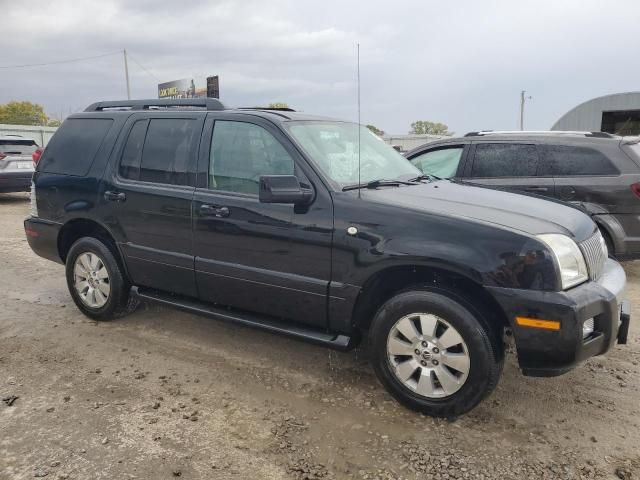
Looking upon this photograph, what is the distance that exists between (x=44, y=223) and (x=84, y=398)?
218 cm

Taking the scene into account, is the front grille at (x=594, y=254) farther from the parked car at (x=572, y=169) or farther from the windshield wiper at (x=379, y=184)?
the parked car at (x=572, y=169)

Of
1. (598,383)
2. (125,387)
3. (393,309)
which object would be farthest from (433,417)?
(125,387)

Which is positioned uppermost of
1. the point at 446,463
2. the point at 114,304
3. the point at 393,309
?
the point at 393,309

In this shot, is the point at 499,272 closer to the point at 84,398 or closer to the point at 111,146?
the point at 84,398

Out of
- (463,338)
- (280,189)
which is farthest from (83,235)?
(463,338)

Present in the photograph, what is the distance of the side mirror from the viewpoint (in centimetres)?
324

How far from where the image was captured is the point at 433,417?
3.12 meters

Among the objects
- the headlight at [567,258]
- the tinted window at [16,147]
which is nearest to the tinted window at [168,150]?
the headlight at [567,258]

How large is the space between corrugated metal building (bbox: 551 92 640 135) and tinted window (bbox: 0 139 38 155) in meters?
27.9

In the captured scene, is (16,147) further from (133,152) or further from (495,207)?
(495,207)

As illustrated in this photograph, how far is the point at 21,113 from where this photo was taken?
219 feet

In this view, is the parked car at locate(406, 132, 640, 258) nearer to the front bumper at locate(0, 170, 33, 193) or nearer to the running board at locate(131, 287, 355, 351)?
the running board at locate(131, 287, 355, 351)

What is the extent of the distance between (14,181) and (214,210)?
414 inches

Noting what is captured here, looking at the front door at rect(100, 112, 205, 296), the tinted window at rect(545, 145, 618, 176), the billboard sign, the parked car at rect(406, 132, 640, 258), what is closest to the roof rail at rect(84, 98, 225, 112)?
the front door at rect(100, 112, 205, 296)
